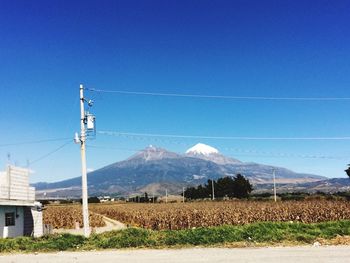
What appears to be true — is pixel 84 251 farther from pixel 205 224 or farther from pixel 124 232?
pixel 205 224

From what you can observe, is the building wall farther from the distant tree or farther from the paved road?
the distant tree

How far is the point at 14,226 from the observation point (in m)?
→ 29.5

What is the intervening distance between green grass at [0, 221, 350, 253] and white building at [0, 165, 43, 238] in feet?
23.5

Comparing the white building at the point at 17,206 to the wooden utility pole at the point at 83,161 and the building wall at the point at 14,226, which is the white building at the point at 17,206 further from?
the wooden utility pole at the point at 83,161

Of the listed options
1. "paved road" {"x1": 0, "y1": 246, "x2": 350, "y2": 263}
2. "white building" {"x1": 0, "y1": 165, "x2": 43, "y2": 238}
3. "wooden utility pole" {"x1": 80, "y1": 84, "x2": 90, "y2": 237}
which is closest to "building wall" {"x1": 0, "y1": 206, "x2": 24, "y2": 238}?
"white building" {"x1": 0, "y1": 165, "x2": 43, "y2": 238}

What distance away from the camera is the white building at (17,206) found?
2791cm

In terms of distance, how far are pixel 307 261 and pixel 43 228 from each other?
80.7 feet

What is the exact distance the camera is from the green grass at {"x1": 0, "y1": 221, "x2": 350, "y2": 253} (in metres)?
19.3

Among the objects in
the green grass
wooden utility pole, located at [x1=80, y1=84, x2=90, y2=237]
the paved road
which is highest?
wooden utility pole, located at [x1=80, y1=84, x2=90, y2=237]

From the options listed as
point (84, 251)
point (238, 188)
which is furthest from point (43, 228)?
point (238, 188)

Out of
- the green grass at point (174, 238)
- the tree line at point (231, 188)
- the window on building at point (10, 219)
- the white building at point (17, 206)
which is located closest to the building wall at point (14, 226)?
the white building at point (17, 206)

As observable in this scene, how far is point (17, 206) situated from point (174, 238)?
15.0 m

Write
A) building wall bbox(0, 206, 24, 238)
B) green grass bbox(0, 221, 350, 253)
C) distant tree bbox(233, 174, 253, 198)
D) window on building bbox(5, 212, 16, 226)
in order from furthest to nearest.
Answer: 1. distant tree bbox(233, 174, 253, 198)
2. window on building bbox(5, 212, 16, 226)
3. building wall bbox(0, 206, 24, 238)
4. green grass bbox(0, 221, 350, 253)

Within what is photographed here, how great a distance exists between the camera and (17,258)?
57.0 feet
